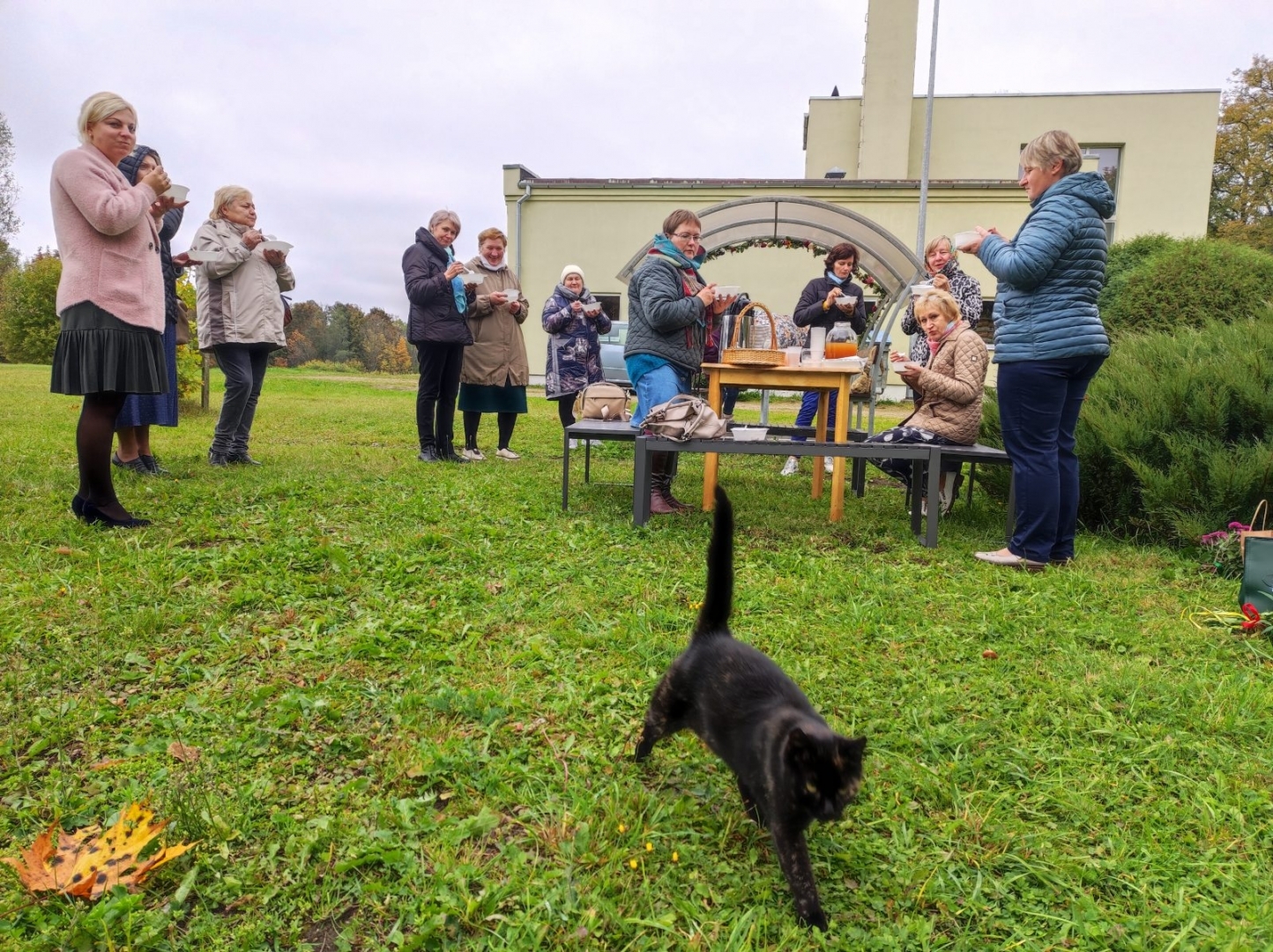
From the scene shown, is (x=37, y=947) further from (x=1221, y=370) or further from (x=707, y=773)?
(x=1221, y=370)

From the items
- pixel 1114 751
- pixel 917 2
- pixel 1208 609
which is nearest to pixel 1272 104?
pixel 917 2

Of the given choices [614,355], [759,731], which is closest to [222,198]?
[759,731]

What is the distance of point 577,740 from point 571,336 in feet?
19.2

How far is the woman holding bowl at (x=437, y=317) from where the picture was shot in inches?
271

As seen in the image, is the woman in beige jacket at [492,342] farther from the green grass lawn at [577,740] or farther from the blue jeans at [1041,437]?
the blue jeans at [1041,437]

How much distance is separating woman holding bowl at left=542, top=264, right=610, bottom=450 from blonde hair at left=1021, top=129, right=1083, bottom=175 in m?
4.42

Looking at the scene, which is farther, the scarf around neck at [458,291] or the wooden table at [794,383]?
the scarf around neck at [458,291]

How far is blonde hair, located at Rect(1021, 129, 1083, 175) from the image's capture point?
4070mm

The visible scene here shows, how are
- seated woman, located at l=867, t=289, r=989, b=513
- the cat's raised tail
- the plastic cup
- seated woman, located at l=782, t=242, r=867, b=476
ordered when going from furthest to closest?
seated woman, located at l=782, t=242, r=867, b=476 < the plastic cup < seated woman, located at l=867, t=289, r=989, b=513 < the cat's raised tail

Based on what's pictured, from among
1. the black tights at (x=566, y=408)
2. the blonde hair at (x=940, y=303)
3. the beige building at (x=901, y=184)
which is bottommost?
the black tights at (x=566, y=408)

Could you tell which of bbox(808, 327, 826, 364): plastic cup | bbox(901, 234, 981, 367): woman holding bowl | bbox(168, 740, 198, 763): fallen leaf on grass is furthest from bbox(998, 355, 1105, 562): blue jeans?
bbox(168, 740, 198, 763): fallen leaf on grass

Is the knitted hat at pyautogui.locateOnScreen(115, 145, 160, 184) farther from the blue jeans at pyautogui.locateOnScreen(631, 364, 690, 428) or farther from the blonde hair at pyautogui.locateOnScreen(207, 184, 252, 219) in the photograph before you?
the blue jeans at pyautogui.locateOnScreen(631, 364, 690, 428)

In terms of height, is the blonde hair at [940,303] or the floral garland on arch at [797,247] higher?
the floral garland on arch at [797,247]

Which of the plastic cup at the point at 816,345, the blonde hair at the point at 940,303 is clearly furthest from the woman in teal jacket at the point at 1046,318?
the plastic cup at the point at 816,345
